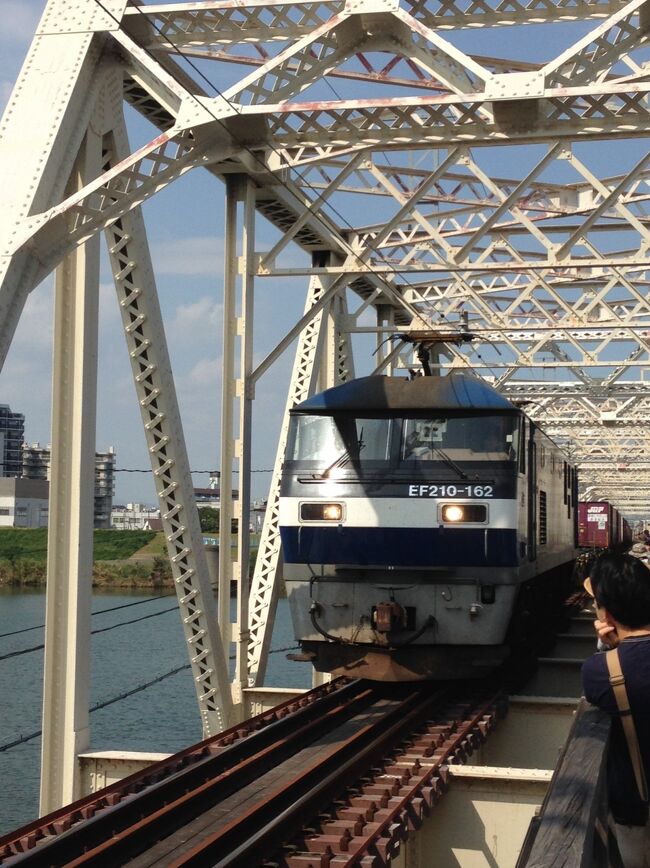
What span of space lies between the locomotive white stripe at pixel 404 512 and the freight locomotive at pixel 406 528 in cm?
1

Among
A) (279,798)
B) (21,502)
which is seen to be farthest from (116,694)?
(21,502)

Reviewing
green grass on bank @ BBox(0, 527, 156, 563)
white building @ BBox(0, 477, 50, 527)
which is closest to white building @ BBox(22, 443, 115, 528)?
white building @ BBox(0, 477, 50, 527)

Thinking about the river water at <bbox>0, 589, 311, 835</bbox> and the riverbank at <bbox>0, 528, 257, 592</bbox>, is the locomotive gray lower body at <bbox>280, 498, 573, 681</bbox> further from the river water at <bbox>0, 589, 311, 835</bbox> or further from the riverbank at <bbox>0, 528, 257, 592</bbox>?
the riverbank at <bbox>0, 528, 257, 592</bbox>

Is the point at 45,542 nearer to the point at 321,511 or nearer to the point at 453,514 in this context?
the point at 321,511

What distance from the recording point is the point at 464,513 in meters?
11.6

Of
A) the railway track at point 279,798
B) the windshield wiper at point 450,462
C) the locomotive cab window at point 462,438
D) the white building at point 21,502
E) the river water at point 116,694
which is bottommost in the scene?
the river water at point 116,694

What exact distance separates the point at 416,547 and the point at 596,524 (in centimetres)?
2840

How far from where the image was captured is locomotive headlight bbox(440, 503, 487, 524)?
11578 mm

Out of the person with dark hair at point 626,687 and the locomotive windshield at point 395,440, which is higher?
the locomotive windshield at point 395,440

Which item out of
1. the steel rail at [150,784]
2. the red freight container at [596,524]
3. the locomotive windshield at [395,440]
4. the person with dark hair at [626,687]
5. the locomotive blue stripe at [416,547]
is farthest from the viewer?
the red freight container at [596,524]

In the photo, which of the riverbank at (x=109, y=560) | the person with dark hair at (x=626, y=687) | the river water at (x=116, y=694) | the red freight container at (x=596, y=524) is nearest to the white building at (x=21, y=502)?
the riverbank at (x=109, y=560)

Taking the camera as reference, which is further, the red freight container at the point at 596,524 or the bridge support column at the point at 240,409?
the red freight container at the point at 596,524

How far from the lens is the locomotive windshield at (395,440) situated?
38.8 feet

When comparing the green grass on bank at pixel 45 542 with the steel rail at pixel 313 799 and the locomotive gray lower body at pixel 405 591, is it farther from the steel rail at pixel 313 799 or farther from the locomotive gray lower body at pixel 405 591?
the steel rail at pixel 313 799
